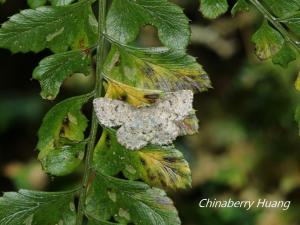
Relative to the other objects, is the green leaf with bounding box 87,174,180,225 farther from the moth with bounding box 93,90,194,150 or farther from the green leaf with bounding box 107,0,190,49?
the green leaf with bounding box 107,0,190,49

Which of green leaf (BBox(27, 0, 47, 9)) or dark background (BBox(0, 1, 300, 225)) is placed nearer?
green leaf (BBox(27, 0, 47, 9))

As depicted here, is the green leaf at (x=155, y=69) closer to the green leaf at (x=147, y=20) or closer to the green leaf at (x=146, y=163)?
the green leaf at (x=147, y=20)

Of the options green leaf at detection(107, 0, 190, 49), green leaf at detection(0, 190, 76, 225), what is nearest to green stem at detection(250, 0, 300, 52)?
green leaf at detection(107, 0, 190, 49)

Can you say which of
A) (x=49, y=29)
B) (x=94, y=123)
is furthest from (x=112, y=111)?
(x=49, y=29)

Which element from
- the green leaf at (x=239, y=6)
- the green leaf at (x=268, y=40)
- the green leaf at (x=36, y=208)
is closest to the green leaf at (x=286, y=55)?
the green leaf at (x=268, y=40)

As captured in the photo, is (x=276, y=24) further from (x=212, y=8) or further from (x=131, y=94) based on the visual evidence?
(x=131, y=94)

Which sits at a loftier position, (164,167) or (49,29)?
(49,29)

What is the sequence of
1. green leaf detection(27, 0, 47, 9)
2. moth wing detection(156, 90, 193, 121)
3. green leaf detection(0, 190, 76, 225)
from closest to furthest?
moth wing detection(156, 90, 193, 121) < green leaf detection(0, 190, 76, 225) < green leaf detection(27, 0, 47, 9)
